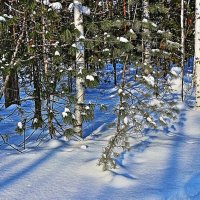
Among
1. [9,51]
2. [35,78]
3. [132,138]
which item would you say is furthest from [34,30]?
[132,138]

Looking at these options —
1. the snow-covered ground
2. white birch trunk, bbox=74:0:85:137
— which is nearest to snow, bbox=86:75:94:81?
white birch trunk, bbox=74:0:85:137

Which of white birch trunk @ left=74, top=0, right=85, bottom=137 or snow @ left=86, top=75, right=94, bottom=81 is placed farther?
white birch trunk @ left=74, top=0, right=85, bottom=137

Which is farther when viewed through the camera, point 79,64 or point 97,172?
point 79,64

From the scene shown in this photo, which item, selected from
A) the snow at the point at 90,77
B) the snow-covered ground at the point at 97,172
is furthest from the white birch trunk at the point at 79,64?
the snow-covered ground at the point at 97,172

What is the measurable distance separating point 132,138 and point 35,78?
255 cm

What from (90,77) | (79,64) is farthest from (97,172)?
(79,64)

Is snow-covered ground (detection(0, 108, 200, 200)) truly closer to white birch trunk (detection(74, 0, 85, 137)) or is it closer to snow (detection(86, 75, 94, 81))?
white birch trunk (detection(74, 0, 85, 137))

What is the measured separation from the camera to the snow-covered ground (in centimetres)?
438

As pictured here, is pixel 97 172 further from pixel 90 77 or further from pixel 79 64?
pixel 79 64

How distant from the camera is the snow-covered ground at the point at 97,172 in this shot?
4379 mm

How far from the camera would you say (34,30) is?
6816 millimetres

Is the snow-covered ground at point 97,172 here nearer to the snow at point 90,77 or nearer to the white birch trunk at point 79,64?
the white birch trunk at point 79,64

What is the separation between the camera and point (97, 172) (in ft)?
16.8

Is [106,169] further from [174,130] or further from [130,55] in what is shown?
[174,130]
